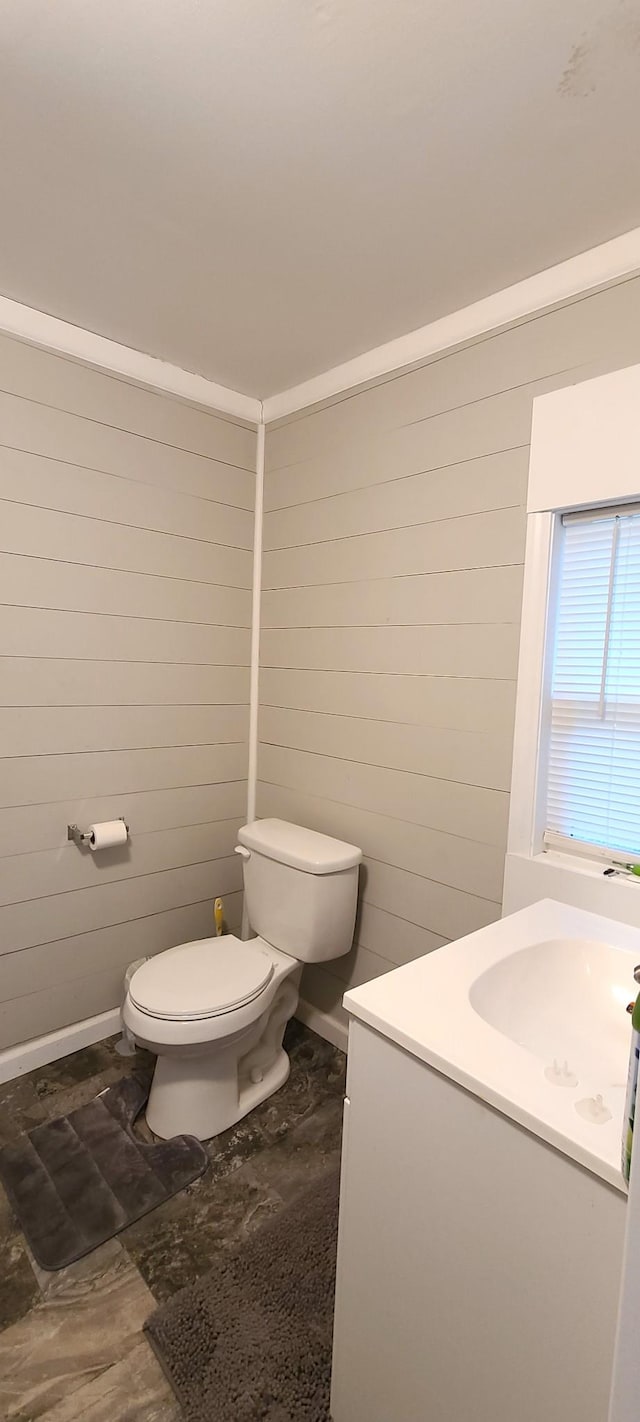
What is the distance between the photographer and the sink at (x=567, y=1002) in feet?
3.42

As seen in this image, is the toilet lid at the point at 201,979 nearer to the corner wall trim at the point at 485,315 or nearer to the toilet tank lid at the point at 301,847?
the toilet tank lid at the point at 301,847

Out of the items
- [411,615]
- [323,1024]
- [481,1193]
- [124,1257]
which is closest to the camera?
[481,1193]

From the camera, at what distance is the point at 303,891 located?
1.84 meters

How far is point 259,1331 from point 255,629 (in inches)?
75.3

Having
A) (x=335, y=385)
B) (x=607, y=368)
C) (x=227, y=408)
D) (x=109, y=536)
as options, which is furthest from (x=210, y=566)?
(x=607, y=368)

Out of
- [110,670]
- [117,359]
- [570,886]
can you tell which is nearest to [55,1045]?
[110,670]

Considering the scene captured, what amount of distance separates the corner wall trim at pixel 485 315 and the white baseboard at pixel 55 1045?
2179mm

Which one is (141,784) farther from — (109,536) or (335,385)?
(335,385)

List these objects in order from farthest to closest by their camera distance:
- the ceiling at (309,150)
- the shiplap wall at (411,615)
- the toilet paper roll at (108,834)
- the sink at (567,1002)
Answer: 1. the toilet paper roll at (108,834)
2. the shiplap wall at (411,615)
3. the sink at (567,1002)
4. the ceiling at (309,150)

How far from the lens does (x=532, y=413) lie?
1457 mm

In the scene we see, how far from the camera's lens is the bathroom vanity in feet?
2.27

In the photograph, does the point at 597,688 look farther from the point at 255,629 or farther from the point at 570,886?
the point at 255,629

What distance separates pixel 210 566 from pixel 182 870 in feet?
3.57

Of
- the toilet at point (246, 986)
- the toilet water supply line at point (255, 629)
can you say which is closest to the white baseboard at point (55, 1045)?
the toilet at point (246, 986)
